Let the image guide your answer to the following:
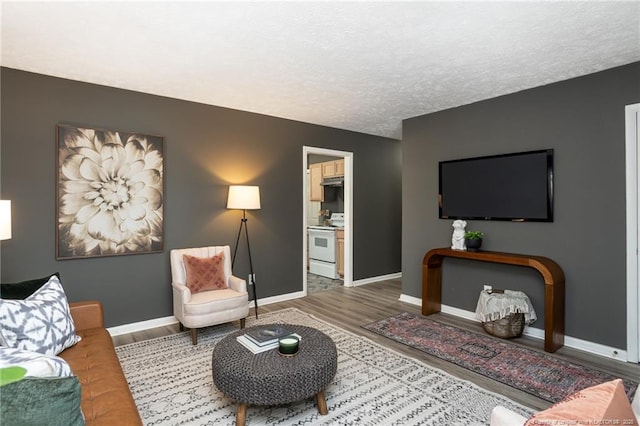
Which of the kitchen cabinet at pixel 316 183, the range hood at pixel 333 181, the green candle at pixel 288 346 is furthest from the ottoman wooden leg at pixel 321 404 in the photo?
the kitchen cabinet at pixel 316 183

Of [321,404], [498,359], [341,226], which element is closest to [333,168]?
[341,226]

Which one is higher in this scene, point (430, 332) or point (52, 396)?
point (52, 396)

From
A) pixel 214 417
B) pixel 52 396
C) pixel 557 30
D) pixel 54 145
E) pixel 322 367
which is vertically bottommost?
pixel 214 417

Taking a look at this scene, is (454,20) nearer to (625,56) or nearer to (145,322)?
(625,56)

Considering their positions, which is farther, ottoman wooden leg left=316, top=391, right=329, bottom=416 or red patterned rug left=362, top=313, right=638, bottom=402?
→ red patterned rug left=362, top=313, right=638, bottom=402

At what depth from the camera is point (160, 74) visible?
3.25 m

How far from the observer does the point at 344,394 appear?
97.4 inches

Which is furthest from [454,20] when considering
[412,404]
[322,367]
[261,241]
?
[261,241]

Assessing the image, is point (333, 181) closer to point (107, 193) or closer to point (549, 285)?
point (107, 193)

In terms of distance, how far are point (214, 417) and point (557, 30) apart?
3.51m

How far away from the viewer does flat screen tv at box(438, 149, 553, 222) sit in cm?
354

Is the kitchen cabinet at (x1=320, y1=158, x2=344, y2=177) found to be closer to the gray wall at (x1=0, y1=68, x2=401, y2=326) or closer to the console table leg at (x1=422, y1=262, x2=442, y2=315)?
the gray wall at (x1=0, y1=68, x2=401, y2=326)

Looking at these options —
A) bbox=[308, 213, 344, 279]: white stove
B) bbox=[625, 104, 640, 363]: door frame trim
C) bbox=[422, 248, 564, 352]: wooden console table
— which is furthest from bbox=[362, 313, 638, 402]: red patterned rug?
bbox=[308, 213, 344, 279]: white stove

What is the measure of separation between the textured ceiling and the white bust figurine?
4.80 feet
